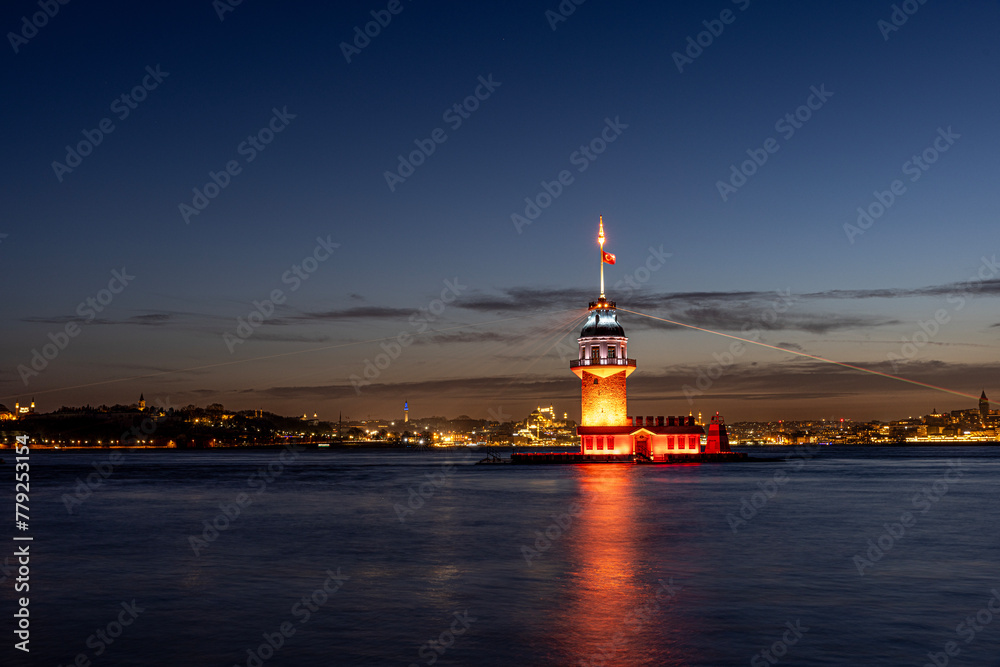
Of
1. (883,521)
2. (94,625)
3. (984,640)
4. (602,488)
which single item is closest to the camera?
(984,640)

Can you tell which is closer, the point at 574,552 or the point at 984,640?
the point at 984,640

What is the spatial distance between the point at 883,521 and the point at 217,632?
27232 millimetres

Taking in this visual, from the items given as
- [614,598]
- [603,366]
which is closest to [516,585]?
[614,598]

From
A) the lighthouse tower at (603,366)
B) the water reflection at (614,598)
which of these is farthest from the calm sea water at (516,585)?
the lighthouse tower at (603,366)

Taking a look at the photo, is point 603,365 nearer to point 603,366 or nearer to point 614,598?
point 603,366

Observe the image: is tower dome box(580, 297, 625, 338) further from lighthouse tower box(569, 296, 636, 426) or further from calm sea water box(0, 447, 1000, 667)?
calm sea water box(0, 447, 1000, 667)

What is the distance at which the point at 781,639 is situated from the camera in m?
14.9

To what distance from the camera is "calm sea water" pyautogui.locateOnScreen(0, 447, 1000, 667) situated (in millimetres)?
14477

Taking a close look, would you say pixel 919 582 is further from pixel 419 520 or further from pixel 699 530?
pixel 419 520

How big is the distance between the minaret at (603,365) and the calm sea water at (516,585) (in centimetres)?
3392

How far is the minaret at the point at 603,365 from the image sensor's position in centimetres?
7469

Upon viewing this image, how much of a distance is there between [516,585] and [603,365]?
55.0 metres

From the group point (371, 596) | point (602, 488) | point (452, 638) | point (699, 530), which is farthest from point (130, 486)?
point (452, 638)

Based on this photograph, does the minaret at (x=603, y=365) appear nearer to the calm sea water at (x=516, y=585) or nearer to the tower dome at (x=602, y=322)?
the tower dome at (x=602, y=322)
